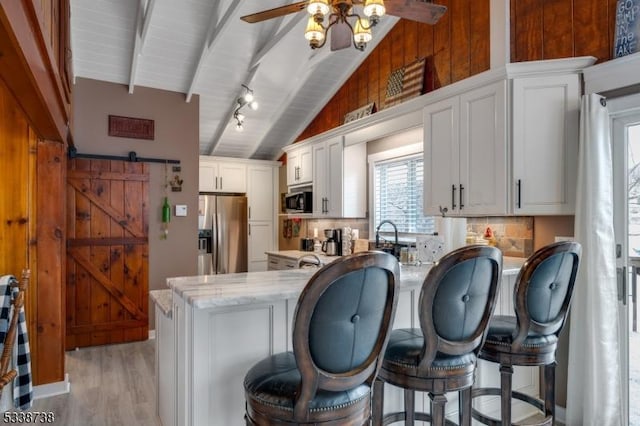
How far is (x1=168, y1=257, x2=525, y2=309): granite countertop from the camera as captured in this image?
1.58 metres

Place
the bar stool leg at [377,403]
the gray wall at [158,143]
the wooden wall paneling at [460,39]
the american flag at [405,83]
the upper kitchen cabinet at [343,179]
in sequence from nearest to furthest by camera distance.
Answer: the bar stool leg at [377,403] → the wooden wall paneling at [460,39] → the american flag at [405,83] → the gray wall at [158,143] → the upper kitchen cabinet at [343,179]

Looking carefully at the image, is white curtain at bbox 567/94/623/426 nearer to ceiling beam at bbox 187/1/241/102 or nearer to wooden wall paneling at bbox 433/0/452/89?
wooden wall paneling at bbox 433/0/452/89

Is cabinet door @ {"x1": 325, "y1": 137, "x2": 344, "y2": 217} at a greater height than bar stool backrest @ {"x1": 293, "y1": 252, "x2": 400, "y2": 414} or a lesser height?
greater

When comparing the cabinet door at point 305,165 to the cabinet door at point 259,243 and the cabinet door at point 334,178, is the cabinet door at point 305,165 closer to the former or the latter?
the cabinet door at point 334,178

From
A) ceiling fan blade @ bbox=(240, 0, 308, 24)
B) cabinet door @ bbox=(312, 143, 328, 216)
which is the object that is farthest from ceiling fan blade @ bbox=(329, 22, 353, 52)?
cabinet door @ bbox=(312, 143, 328, 216)

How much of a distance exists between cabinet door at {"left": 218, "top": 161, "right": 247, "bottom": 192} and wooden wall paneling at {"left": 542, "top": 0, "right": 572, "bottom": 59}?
4633 millimetres

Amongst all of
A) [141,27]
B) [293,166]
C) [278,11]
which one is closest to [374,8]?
[278,11]

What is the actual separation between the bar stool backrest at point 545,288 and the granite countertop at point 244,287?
47cm

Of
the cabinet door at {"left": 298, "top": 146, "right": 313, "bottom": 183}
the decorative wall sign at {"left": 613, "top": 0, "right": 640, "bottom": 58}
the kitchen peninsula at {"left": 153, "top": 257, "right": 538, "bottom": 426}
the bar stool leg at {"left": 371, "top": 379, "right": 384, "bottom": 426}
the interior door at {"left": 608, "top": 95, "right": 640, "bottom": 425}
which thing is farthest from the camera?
the cabinet door at {"left": 298, "top": 146, "right": 313, "bottom": 183}

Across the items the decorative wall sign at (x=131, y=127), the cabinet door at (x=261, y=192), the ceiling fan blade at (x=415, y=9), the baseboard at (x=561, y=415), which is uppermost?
the ceiling fan blade at (x=415, y=9)

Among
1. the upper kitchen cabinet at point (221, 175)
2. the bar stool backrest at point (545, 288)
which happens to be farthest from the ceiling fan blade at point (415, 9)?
the upper kitchen cabinet at point (221, 175)

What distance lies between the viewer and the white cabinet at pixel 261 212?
255 inches

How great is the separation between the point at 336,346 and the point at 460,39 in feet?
10.5

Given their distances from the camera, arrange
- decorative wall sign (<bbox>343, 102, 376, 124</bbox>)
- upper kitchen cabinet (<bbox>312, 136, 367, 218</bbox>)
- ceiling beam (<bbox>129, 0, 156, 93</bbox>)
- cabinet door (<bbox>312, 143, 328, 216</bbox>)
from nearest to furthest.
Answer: ceiling beam (<bbox>129, 0, 156, 93</bbox>) < decorative wall sign (<bbox>343, 102, 376, 124</bbox>) < upper kitchen cabinet (<bbox>312, 136, 367, 218</bbox>) < cabinet door (<bbox>312, 143, 328, 216</bbox>)
